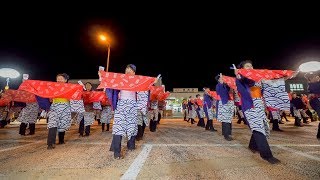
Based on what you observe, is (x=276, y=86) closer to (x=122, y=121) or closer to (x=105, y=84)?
(x=122, y=121)

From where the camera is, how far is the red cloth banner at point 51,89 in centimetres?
632

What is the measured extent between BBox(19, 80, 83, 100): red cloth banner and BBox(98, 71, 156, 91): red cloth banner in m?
1.85

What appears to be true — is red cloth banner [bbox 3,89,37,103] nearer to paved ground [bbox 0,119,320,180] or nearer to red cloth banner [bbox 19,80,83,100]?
red cloth banner [bbox 19,80,83,100]

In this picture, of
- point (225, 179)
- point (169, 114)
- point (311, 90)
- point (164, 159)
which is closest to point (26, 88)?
point (164, 159)

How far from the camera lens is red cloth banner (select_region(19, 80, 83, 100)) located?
6324 millimetres

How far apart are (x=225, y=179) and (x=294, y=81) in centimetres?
5199

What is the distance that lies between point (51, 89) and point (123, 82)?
2667mm

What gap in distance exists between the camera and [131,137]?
5289 millimetres

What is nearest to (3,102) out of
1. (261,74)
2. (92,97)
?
(92,97)

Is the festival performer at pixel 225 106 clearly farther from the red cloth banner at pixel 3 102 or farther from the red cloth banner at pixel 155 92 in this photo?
the red cloth banner at pixel 3 102

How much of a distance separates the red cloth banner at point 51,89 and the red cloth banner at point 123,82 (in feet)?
6.06

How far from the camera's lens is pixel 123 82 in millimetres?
5074

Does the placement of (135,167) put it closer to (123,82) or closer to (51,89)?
(123,82)

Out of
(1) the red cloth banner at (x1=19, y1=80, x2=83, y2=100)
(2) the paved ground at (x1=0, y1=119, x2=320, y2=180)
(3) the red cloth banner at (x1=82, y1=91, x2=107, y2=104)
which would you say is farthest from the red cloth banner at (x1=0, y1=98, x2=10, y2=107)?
(2) the paved ground at (x1=0, y1=119, x2=320, y2=180)
